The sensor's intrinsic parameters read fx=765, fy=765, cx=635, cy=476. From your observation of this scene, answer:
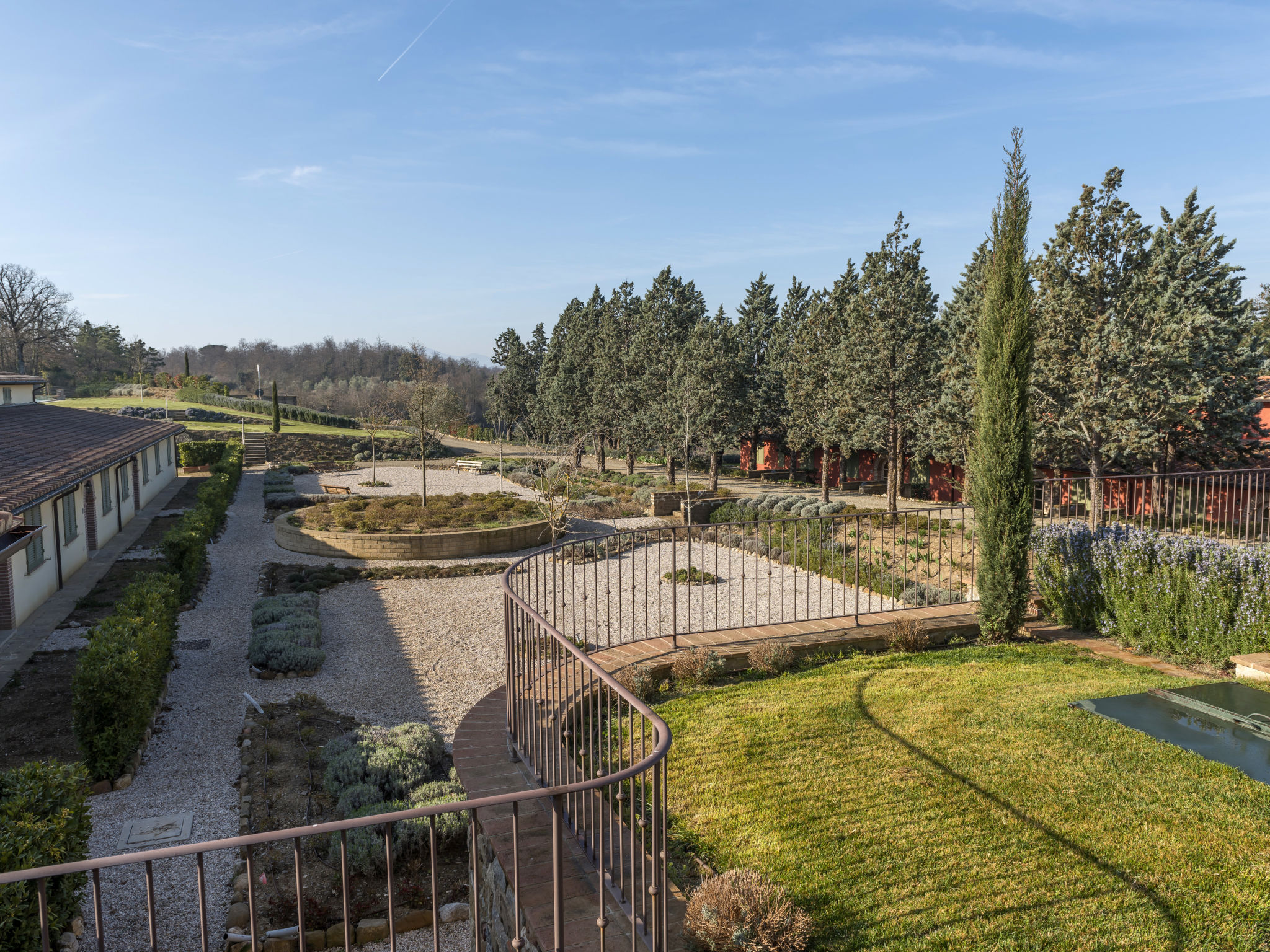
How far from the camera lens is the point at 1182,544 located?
732 centimetres

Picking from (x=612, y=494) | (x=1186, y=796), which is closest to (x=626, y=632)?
(x=1186, y=796)

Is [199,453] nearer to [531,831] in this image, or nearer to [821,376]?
[821,376]

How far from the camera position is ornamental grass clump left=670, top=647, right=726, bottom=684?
7094 mm

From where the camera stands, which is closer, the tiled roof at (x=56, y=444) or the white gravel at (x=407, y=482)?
the tiled roof at (x=56, y=444)

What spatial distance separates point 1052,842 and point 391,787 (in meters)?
4.90

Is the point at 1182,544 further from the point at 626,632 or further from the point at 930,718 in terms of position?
the point at 626,632

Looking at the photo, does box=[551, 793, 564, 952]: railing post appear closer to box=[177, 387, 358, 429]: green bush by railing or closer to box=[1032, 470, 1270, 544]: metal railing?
box=[1032, 470, 1270, 544]: metal railing

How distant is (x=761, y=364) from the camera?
114ft

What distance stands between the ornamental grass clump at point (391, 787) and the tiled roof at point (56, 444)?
7.08m

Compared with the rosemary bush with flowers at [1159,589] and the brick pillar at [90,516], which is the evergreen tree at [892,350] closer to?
the rosemary bush with flowers at [1159,589]

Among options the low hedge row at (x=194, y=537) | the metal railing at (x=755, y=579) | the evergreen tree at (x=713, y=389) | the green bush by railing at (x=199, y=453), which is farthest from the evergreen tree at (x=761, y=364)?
the green bush by railing at (x=199, y=453)

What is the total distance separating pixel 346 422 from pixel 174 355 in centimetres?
5868

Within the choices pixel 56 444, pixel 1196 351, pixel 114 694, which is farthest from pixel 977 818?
pixel 56 444

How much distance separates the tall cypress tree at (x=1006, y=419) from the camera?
26.3 feet
